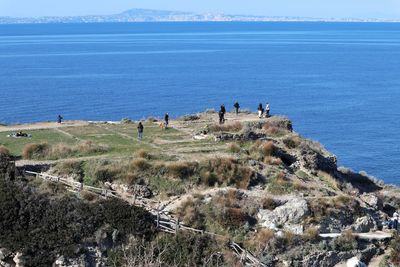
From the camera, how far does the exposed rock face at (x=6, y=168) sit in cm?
3919

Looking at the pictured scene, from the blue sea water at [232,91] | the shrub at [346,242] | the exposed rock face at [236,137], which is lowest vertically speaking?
the blue sea water at [232,91]

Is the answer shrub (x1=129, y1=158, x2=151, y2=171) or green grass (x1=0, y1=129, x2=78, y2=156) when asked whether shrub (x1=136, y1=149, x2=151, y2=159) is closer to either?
shrub (x1=129, y1=158, x2=151, y2=171)

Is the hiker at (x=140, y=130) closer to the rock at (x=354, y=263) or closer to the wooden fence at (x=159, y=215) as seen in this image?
the wooden fence at (x=159, y=215)

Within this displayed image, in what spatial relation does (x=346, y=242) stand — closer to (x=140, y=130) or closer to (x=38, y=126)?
(x=140, y=130)

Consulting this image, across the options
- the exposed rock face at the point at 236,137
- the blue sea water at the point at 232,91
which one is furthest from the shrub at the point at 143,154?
the blue sea water at the point at 232,91

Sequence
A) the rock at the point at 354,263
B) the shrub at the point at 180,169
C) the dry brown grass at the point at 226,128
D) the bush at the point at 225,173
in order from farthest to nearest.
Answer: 1. the dry brown grass at the point at 226,128
2. the shrub at the point at 180,169
3. the bush at the point at 225,173
4. the rock at the point at 354,263

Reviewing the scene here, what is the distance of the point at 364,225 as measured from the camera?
3753 cm

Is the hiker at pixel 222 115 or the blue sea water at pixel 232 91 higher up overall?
the hiker at pixel 222 115

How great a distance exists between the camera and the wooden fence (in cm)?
3400

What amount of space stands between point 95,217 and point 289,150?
17.4 metres

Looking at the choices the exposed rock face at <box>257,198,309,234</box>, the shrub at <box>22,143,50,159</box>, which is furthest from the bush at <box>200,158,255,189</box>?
the shrub at <box>22,143,50,159</box>

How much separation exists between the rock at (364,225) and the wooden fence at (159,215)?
23.2ft

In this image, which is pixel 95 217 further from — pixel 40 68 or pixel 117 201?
pixel 40 68

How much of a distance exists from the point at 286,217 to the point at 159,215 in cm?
744
